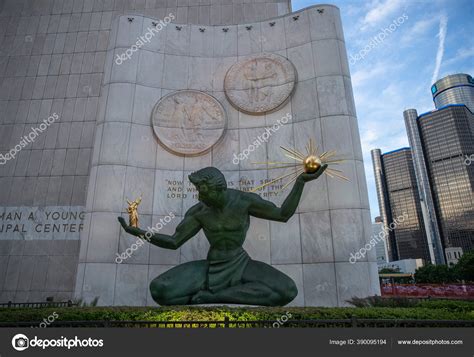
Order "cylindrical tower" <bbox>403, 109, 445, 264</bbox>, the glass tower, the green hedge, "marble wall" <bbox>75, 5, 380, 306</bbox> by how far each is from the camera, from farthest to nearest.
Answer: "cylindrical tower" <bbox>403, 109, 445, 264</bbox> < the glass tower < "marble wall" <bbox>75, 5, 380, 306</bbox> < the green hedge

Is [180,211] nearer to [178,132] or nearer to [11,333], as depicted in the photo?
[178,132]

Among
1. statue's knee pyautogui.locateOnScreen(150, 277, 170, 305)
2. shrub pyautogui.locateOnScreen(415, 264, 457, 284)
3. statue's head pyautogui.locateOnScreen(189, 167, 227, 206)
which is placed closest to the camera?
statue's knee pyautogui.locateOnScreen(150, 277, 170, 305)

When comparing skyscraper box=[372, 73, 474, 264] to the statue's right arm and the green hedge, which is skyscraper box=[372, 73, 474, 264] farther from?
the statue's right arm

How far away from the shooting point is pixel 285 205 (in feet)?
22.6

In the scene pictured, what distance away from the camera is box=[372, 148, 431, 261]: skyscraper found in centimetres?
13075

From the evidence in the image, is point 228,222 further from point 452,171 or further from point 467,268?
point 452,171

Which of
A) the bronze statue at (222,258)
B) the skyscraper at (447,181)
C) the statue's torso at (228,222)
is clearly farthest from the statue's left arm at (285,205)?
the skyscraper at (447,181)

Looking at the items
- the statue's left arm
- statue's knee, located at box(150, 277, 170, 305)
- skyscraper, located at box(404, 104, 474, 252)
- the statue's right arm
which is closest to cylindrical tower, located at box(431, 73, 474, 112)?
skyscraper, located at box(404, 104, 474, 252)

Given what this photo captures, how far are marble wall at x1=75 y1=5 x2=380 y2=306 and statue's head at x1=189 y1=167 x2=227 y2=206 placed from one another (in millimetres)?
4720

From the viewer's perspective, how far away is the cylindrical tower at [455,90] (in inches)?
5930

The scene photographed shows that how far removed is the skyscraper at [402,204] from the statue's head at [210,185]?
126 metres

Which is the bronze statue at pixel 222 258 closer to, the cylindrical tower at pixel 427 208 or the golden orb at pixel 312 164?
the golden orb at pixel 312 164

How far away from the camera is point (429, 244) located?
12331 centimetres

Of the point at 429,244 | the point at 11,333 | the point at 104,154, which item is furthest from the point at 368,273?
the point at 429,244
